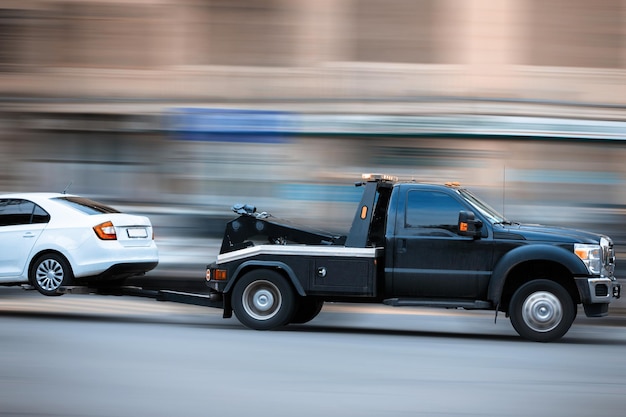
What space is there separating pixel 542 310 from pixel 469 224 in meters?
1.23

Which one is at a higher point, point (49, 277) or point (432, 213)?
point (432, 213)

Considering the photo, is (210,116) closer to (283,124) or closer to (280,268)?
(283,124)

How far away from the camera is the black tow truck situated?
10719 mm

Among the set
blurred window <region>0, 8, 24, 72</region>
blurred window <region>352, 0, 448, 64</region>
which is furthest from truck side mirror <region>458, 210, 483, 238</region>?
blurred window <region>0, 8, 24, 72</region>

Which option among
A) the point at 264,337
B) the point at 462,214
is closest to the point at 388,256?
the point at 462,214

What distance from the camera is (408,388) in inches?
303

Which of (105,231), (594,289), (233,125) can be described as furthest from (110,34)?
(594,289)

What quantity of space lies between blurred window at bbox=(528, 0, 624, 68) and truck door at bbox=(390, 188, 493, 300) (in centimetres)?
1069

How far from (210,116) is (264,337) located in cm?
1176

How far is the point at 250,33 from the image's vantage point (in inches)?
858

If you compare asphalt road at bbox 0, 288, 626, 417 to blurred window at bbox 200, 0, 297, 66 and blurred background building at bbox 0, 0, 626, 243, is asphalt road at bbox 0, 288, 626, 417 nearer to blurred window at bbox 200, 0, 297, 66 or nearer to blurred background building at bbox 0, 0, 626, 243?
blurred background building at bbox 0, 0, 626, 243

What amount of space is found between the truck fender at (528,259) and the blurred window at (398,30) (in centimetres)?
1098

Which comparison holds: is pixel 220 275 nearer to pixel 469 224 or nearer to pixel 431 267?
pixel 431 267

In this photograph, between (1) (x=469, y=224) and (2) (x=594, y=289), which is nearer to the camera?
(2) (x=594, y=289)
